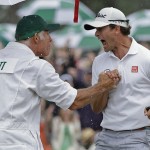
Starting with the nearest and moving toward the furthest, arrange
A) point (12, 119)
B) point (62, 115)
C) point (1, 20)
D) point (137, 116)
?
1. point (12, 119)
2. point (137, 116)
3. point (62, 115)
4. point (1, 20)

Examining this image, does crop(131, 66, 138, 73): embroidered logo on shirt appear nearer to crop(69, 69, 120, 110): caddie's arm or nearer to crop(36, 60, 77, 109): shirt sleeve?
crop(69, 69, 120, 110): caddie's arm

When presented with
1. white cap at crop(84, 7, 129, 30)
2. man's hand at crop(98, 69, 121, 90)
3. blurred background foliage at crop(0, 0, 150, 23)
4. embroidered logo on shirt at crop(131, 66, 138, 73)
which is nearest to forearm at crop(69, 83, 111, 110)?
man's hand at crop(98, 69, 121, 90)

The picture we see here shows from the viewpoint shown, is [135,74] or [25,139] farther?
[135,74]

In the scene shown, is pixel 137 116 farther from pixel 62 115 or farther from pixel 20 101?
pixel 62 115

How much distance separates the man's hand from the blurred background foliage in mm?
28187

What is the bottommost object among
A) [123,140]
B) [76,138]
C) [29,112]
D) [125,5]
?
[125,5]

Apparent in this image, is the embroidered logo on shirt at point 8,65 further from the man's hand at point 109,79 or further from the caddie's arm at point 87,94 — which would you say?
the man's hand at point 109,79

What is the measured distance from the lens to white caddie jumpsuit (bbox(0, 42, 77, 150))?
955 centimetres

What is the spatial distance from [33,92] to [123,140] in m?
1.31

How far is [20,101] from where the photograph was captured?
9.55 metres

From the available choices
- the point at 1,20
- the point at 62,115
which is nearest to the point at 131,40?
the point at 62,115

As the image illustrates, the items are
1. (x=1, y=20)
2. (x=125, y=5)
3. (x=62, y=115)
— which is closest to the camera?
(x=62, y=115)

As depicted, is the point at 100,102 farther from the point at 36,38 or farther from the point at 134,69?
the point at 36,38

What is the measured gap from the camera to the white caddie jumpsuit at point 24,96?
31.3 feet
